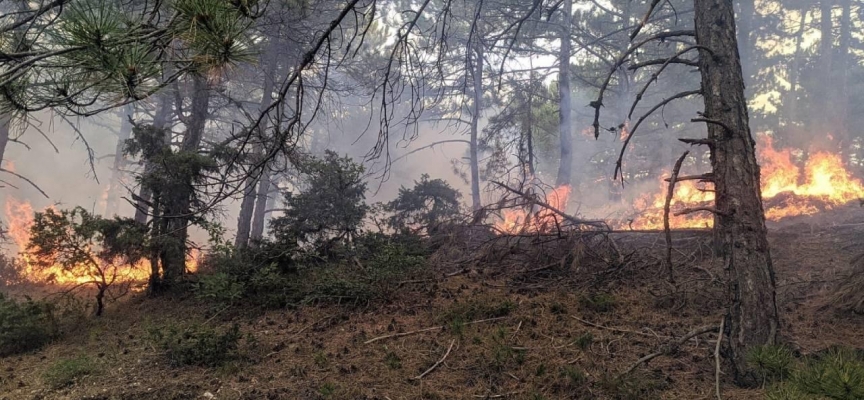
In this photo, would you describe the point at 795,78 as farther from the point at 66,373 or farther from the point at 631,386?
the point at 66,373

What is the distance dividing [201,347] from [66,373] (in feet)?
3.88

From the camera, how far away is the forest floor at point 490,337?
143 inches

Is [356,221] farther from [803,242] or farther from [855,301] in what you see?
[803,242]

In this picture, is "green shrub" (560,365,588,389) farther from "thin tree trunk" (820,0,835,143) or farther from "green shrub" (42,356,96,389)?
"thin tree trunk" (820,0,835,143)

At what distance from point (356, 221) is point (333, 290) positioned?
128 inches

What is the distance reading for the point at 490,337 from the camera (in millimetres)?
4500

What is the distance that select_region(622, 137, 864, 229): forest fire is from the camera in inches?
509

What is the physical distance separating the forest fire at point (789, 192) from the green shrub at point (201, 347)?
369 inches

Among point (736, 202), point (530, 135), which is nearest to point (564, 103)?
point (530, 135)

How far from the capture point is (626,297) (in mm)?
5605

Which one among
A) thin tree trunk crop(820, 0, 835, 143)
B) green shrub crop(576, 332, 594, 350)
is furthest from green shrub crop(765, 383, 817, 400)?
thin tree trunk crop(820, 0, 835, 143)

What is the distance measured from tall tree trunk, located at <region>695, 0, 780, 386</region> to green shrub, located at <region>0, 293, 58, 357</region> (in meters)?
7.79

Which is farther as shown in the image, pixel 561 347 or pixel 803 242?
pixel 803 242

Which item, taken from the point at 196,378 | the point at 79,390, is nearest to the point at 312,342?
the point at 196,378
